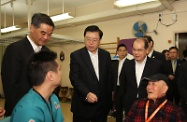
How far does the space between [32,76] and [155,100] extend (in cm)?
130

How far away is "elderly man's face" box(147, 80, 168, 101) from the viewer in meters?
2.03

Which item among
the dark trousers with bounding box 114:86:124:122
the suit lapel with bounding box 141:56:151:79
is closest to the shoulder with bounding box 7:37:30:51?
the suit lapel with bounding box 141:56:151:79

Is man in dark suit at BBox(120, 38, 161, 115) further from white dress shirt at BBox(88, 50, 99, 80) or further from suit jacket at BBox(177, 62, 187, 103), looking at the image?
suit jacket at BBox(177, 62, 187, 103)

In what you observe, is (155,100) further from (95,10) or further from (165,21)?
(95,10)

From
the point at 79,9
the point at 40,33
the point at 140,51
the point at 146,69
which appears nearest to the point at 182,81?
the point at 146,69

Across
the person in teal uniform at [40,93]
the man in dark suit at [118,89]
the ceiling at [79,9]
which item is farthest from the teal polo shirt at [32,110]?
the ceiling at [79,9]

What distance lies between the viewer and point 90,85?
6.92ft

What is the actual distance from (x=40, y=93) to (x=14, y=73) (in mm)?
541

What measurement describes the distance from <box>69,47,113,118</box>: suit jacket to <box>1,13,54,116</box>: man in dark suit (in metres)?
0.49

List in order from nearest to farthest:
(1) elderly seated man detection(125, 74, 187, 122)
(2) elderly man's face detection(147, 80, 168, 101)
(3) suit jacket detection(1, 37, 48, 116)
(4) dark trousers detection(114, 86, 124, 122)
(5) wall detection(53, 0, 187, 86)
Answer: (3) suit jacket detection(1, 37, 48, 116)
(1) elderly seated man detection(125, 74, 187, 122)
(2) elderly man's face detection(147, 80, 168, 101)
(4) dark trousers detection(114, 86, 124, 122)
(5) wall detection(53, 0, 187, 86)

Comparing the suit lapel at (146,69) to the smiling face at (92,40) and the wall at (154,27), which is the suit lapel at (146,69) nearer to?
the smiling face at (92,40)

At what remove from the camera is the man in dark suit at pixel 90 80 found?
6.89ft

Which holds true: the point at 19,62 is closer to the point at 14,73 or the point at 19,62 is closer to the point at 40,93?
the point at 14,73

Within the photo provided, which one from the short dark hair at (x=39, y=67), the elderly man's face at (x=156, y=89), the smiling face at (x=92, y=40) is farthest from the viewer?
the smiling face at (x=92, y=40)
